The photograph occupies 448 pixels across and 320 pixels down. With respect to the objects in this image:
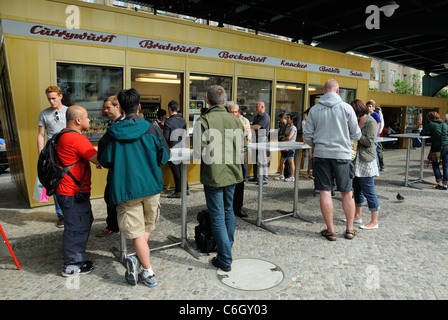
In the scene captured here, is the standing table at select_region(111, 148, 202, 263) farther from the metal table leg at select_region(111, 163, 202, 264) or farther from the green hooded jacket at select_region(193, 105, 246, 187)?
the green hooded jacket at select_region(193, 105, 246, 187)

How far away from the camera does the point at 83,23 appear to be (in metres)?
5.55

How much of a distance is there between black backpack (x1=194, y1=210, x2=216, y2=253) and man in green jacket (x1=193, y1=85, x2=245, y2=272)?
42cm

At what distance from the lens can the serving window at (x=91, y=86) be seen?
5633 millimetres

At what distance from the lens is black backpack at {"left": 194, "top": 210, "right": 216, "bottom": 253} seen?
12.3ft

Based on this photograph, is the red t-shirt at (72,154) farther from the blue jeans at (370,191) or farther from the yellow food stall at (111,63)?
A: the blue jeans at (370,191)

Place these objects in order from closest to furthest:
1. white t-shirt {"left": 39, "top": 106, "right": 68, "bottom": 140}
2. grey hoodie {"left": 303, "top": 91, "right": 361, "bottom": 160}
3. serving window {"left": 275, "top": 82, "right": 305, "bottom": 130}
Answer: grey hoodie {"left": 303, "top": 91, "right": 361, "bottom": 160}
white t-shirt {"left": 39, "top": 106, "right": 68, "bottom": 140}
serving window {"left": 275, "top": 82, "right": 305, "bottom": 130}

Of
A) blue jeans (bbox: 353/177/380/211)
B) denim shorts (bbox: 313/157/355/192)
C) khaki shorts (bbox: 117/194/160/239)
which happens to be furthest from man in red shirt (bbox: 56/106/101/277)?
blue jeans (bbox: 353/177/380/211)

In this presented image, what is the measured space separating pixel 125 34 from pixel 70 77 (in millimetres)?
1251

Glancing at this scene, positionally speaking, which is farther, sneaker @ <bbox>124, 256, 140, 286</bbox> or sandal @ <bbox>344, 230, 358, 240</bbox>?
sandal @ <bbox>344, 230, 358, 240</bbox>

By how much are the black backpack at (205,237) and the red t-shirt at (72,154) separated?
139 cm

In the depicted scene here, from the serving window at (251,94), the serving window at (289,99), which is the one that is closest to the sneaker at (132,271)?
the serving window at (251,94)

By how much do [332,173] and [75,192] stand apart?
2.95m

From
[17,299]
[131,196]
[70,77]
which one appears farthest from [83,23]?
[17,299]

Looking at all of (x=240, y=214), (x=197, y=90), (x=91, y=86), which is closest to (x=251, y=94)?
(x=197, y=90)
